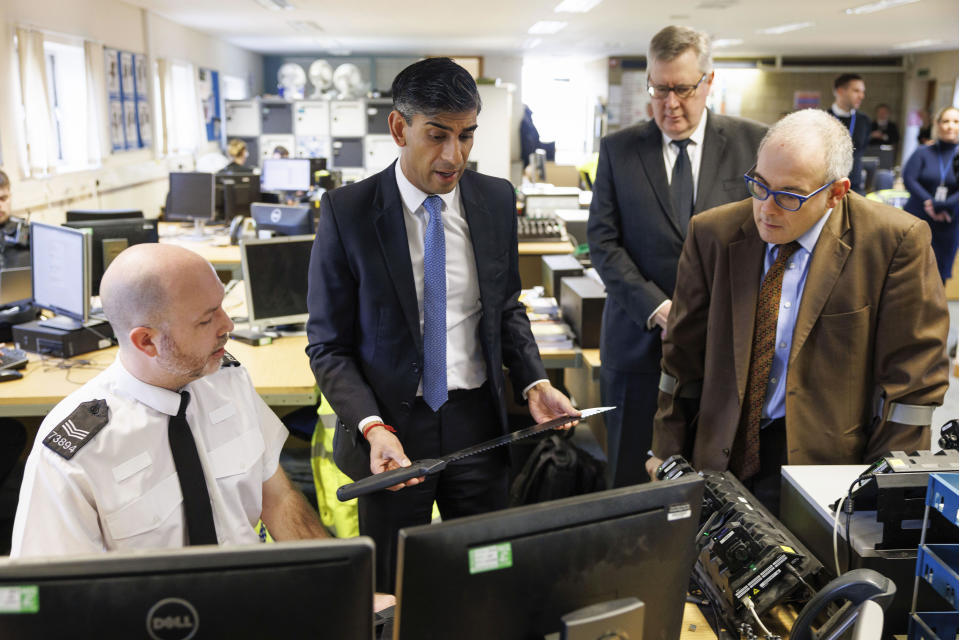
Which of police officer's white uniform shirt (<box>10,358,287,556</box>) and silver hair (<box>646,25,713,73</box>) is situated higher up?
silver hair (<box>646,25,713,73</box>)

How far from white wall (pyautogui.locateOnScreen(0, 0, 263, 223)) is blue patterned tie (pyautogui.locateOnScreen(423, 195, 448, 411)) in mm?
5836

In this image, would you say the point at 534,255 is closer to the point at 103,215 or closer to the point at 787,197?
the point at 103,215

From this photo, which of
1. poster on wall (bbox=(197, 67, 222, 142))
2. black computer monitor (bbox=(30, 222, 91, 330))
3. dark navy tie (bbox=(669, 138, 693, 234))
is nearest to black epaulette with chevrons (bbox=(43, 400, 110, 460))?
dark navy tie (bbox=(669, 138, 693, 234))

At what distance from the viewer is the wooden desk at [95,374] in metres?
2.84

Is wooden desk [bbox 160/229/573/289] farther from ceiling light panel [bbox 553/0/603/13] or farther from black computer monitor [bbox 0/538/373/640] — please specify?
black computer monitor [bbox 0/538/373/640]

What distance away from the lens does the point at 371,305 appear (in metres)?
1.75

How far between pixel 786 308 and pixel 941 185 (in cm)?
571

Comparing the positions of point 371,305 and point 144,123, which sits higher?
point 144,123

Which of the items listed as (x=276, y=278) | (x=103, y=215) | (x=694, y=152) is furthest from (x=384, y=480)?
(x=103, y=215)

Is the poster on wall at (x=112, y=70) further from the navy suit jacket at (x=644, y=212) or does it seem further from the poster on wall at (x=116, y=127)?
the navy suit jacket at (x=644, y=212)

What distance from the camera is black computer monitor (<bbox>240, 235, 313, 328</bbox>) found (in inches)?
133

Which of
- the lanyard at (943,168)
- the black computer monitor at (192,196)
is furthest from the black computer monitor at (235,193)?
the lanyard at (943,168)

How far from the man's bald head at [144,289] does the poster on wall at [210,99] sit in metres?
11.1

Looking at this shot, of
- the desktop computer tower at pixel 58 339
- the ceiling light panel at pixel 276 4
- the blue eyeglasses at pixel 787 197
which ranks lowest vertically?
the desktop computer tower at pixel 58 339
